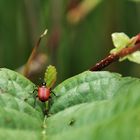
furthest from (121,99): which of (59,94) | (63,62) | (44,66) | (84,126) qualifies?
(63,62)

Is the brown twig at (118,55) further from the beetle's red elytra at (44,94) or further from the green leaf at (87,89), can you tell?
the beetle's red elytra at (44,94)

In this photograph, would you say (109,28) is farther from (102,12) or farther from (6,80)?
(6,80)

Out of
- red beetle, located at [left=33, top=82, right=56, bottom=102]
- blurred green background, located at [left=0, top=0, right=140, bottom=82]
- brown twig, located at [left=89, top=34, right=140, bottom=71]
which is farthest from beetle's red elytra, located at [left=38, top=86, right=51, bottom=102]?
blurred green background, located at [left=0, top=0, right=140, bottom=82]

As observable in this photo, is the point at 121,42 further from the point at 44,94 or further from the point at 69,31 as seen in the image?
the point at 69,31

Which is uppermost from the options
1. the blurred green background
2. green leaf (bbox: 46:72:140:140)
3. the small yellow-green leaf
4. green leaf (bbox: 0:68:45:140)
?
the blurred green background

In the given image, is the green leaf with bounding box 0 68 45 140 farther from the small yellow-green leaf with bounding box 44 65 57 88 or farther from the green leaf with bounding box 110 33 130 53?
the green leaf with bounding box 110 33 130 53

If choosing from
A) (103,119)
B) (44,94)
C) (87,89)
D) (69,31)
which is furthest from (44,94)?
(69,31)
